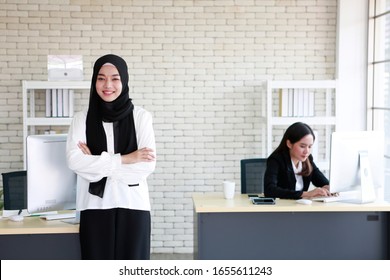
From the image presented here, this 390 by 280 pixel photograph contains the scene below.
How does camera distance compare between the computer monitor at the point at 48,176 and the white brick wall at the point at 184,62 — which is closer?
the computer monitor at the point at 48,176

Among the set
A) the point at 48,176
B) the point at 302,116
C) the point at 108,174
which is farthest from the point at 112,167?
the point at 302,116

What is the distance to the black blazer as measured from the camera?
5.36 metres

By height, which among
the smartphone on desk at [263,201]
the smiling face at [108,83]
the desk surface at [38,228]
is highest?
the smiling face at [108,83]

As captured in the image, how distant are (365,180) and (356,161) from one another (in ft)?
0.55

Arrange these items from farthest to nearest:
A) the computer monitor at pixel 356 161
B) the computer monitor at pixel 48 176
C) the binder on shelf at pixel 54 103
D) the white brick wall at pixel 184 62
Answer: the white brick wall at pixel 184 62, the binder on shelf at pixel 54 103, the computer monitor at pixel 356 161, the computer monitor at pixel 48 176

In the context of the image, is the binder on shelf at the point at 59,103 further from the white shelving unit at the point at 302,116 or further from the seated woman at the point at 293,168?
the seated woman at the point at 293,168

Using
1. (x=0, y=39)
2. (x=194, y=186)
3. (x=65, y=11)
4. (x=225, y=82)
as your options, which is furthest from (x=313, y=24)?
(x=0, y=39)

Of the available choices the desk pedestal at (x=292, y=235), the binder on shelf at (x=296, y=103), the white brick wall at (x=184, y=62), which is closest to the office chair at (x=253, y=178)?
the desk pedestal at (x=292, y=235)

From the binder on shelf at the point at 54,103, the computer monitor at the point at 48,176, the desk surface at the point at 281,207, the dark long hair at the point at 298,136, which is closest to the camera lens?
Result: the computer monitor at the point at 48,176

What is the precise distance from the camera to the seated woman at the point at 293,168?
5.36 metres

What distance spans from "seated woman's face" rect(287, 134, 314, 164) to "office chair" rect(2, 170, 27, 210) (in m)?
2.22

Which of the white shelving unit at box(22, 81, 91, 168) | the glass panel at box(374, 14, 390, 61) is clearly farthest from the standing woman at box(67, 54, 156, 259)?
the glass panel at box(374, 14, 390, 61)

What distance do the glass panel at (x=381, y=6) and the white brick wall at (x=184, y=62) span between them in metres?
0.47

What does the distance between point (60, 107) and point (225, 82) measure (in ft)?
6.04
